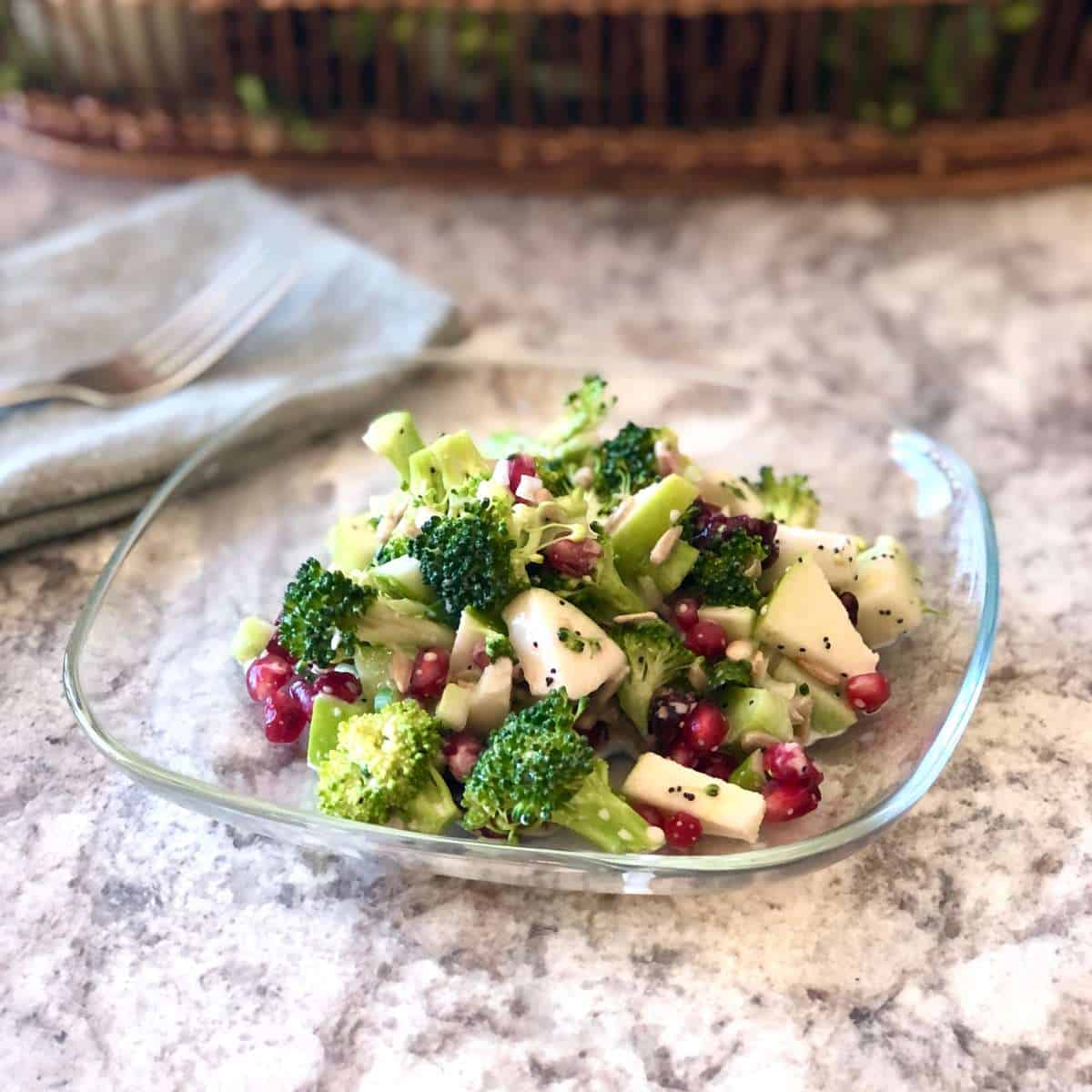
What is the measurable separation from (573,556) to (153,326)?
1.08 metres

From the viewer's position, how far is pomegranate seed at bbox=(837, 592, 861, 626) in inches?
55.2

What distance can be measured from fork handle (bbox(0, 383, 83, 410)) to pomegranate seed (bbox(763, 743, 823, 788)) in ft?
3.79

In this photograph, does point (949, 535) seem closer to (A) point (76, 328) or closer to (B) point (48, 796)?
(B) point (48, 796)

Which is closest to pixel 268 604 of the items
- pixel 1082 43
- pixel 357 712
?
pixel 357 712

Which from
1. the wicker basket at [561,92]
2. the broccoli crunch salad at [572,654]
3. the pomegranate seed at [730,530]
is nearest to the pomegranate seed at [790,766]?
the broccoli crunch salad at [572,654]

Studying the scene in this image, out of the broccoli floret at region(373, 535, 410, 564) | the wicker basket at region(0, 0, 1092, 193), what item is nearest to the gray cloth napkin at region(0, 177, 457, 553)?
the wicker basket at region(0, 0, 1092, 193)

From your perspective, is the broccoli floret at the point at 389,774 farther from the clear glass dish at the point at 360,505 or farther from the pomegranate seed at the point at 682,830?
the pomegranate seed at the point at 682,830

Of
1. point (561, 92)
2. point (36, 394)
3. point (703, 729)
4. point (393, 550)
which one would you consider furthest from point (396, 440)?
point (561, 92)

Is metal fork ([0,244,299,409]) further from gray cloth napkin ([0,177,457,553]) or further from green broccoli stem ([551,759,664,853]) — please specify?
green broccoli stem ([551,759,664,853])

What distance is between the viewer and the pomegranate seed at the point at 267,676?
1.38m

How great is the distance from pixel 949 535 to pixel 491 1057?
843 millimetres

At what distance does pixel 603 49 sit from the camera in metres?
2.35

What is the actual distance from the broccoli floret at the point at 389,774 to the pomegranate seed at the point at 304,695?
0.10m

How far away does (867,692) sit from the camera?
1339mm
